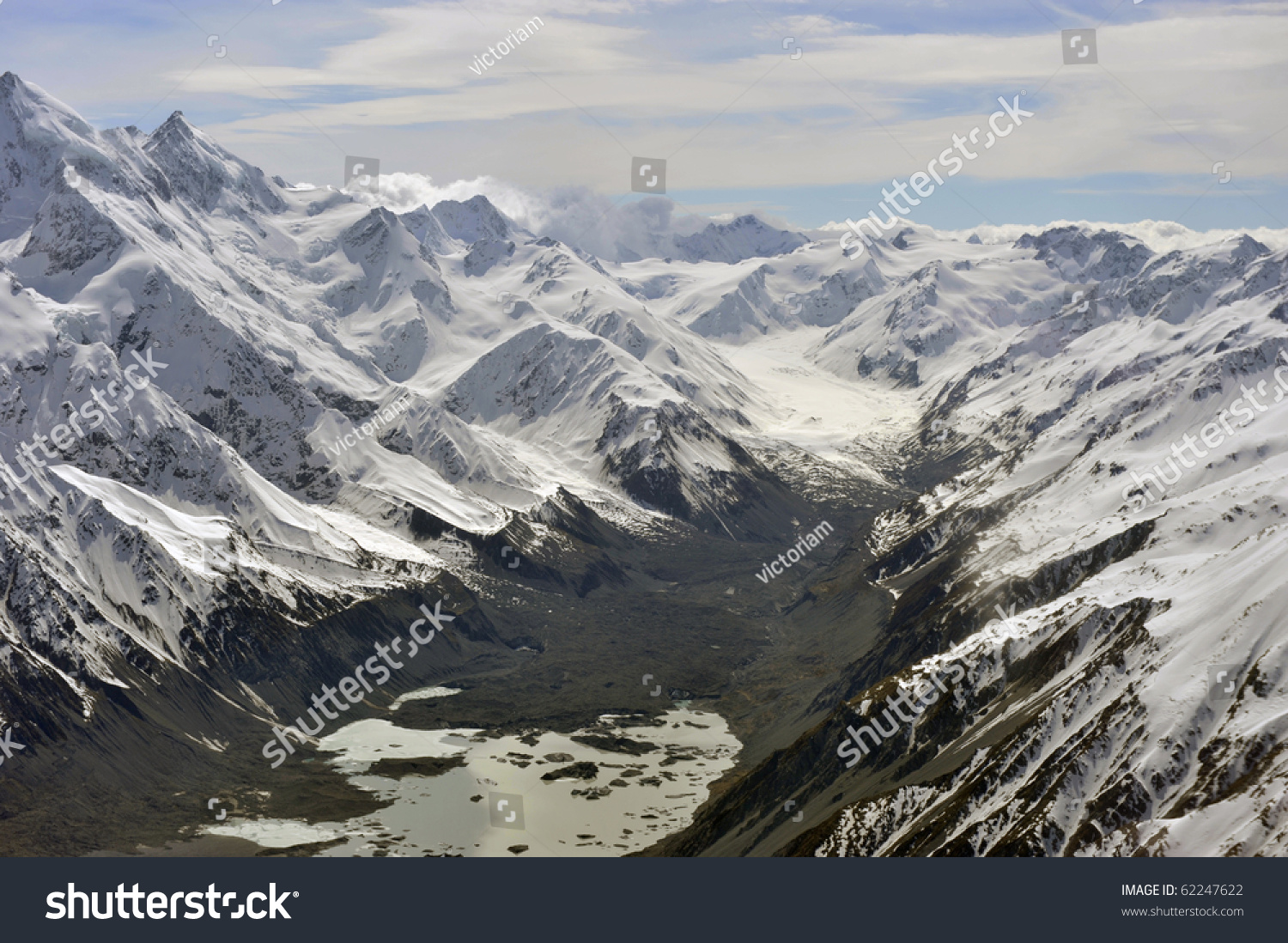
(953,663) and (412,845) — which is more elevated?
(953,663)

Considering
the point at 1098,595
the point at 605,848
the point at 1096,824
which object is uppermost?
the point at 1098,595

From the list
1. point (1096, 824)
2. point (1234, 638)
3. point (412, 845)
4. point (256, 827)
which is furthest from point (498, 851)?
point (1234, 638)

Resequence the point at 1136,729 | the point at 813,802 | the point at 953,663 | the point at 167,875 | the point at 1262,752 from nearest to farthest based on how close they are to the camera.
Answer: the point at 167,875 < the point at 1262,752 < the point at 1136,729 < the point at 813,802 < the point at 953,663

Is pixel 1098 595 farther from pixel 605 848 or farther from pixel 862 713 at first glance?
pixel 605 848

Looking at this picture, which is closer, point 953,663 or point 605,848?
point 953,663

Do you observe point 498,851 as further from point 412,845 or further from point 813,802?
point 813,802

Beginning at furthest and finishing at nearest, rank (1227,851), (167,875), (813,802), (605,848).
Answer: (605,848), (813,802), (1227,851), (167,875)

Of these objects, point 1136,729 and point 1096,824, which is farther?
point 1136,729

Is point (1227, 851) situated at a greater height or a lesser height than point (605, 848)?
greater

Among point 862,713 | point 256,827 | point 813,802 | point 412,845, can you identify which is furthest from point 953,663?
point 256,827

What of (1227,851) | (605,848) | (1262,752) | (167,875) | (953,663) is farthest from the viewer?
(605,848)
